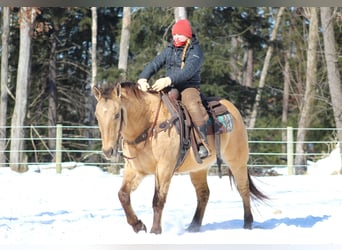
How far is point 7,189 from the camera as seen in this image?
6.75m

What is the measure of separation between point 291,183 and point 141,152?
4.44 metres

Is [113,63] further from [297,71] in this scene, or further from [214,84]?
[297,71]

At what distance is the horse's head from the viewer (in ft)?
10.1

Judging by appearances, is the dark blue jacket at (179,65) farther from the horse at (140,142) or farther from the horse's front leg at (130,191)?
the horse's front leg at (130,191)

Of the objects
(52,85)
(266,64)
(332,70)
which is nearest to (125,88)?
(332,70)

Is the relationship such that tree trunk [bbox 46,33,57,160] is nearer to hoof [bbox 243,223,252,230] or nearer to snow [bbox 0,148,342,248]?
snow [bbox 0,148,342,248]

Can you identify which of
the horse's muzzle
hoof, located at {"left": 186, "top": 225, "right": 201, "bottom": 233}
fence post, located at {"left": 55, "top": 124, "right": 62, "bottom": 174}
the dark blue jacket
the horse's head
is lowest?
fence post, located at {"left": 55, "top": 124, "right": 62, "bottom": 174}

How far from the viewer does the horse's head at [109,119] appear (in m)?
3.07

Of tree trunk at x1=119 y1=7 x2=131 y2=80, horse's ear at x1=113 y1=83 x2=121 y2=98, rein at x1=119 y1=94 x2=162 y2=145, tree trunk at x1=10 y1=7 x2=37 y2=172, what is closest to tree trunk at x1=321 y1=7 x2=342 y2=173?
tree trunk at x1=119 y1=7 x2=131 y2=80

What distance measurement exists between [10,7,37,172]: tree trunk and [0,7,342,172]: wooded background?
2cm

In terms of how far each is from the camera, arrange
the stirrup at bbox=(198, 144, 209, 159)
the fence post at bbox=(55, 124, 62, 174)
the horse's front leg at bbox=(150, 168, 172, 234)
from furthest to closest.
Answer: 1. the fence post at bbox=(55, 124, 62, 174)
2. the stirrup at bbox=(198, 144, 209, 159)
3. the horse's front leg at bbox=(150, 168, 172, 234)

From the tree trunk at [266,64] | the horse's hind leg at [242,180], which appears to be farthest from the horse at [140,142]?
the tree trunk at [266,64]

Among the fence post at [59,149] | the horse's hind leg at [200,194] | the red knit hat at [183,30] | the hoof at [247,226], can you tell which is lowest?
the fence post at [59,149]

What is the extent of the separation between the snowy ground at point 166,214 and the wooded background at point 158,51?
3308mm
